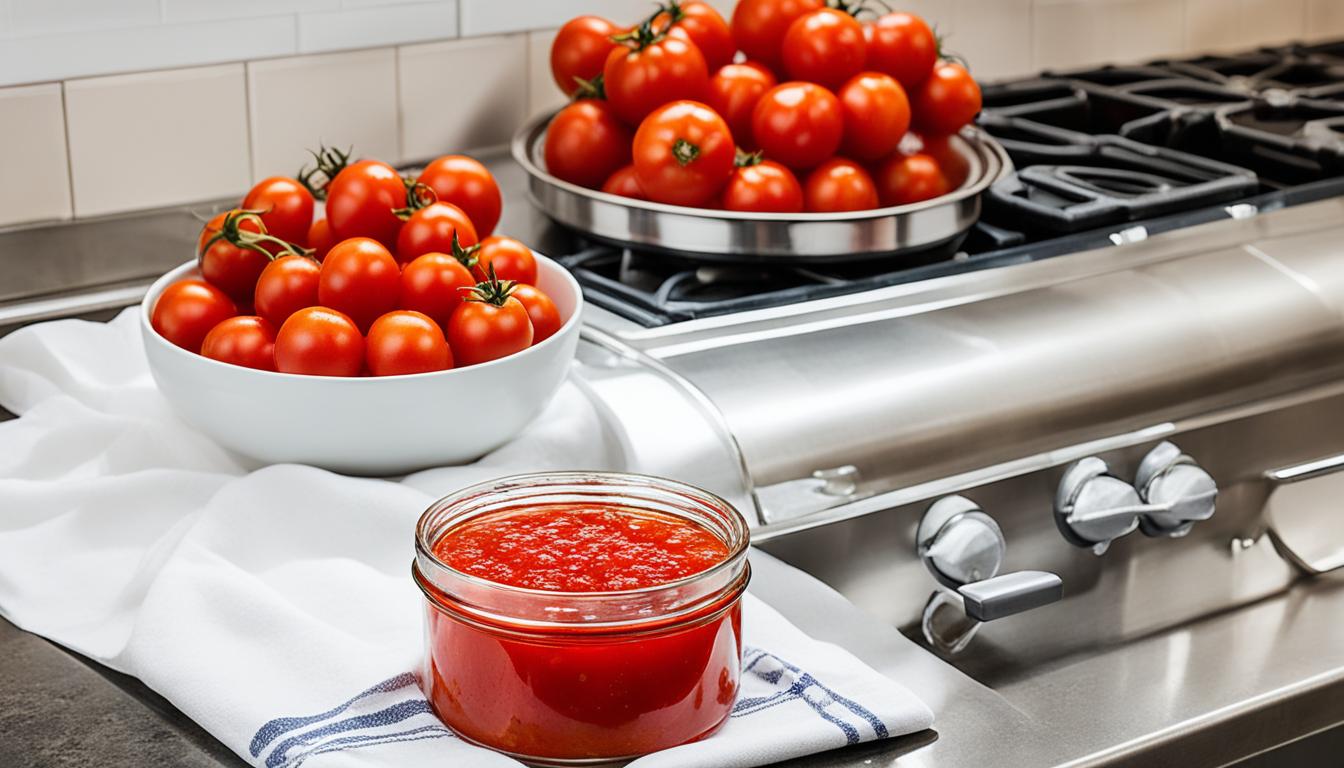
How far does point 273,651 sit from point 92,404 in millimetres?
346

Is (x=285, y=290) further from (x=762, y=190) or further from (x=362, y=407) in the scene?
(x=762, y=190)

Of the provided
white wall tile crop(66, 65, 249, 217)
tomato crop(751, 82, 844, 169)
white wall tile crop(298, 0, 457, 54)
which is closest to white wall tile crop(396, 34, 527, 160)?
white wall tile crop(298, 0, 457, 54)

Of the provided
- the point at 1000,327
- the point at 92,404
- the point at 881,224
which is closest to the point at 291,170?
the point at 92,404

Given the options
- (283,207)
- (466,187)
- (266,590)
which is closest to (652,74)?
(466,187)

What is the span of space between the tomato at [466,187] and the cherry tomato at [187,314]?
17 cm

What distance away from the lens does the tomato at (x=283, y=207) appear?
1013 mm

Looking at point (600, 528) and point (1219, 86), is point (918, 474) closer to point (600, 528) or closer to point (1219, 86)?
point (600, 528)

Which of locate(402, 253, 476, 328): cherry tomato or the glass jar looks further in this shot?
locate(402, 253, 476, 328): cherry tomato

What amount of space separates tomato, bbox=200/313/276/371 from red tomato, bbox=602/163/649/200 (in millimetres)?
362

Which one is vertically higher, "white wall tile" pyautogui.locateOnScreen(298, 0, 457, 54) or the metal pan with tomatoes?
"white wall tile" pyautogui.locateOnScreen(298, 0, 457, 54)

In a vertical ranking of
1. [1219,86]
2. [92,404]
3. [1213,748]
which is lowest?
[1213,748]

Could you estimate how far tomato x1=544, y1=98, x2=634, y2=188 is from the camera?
122 cm

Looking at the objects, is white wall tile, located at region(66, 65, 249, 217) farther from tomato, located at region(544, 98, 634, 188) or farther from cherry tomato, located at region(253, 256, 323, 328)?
cherry tomato, located at region(253, 256, 323, 328)

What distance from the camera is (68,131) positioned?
4.13 feet
